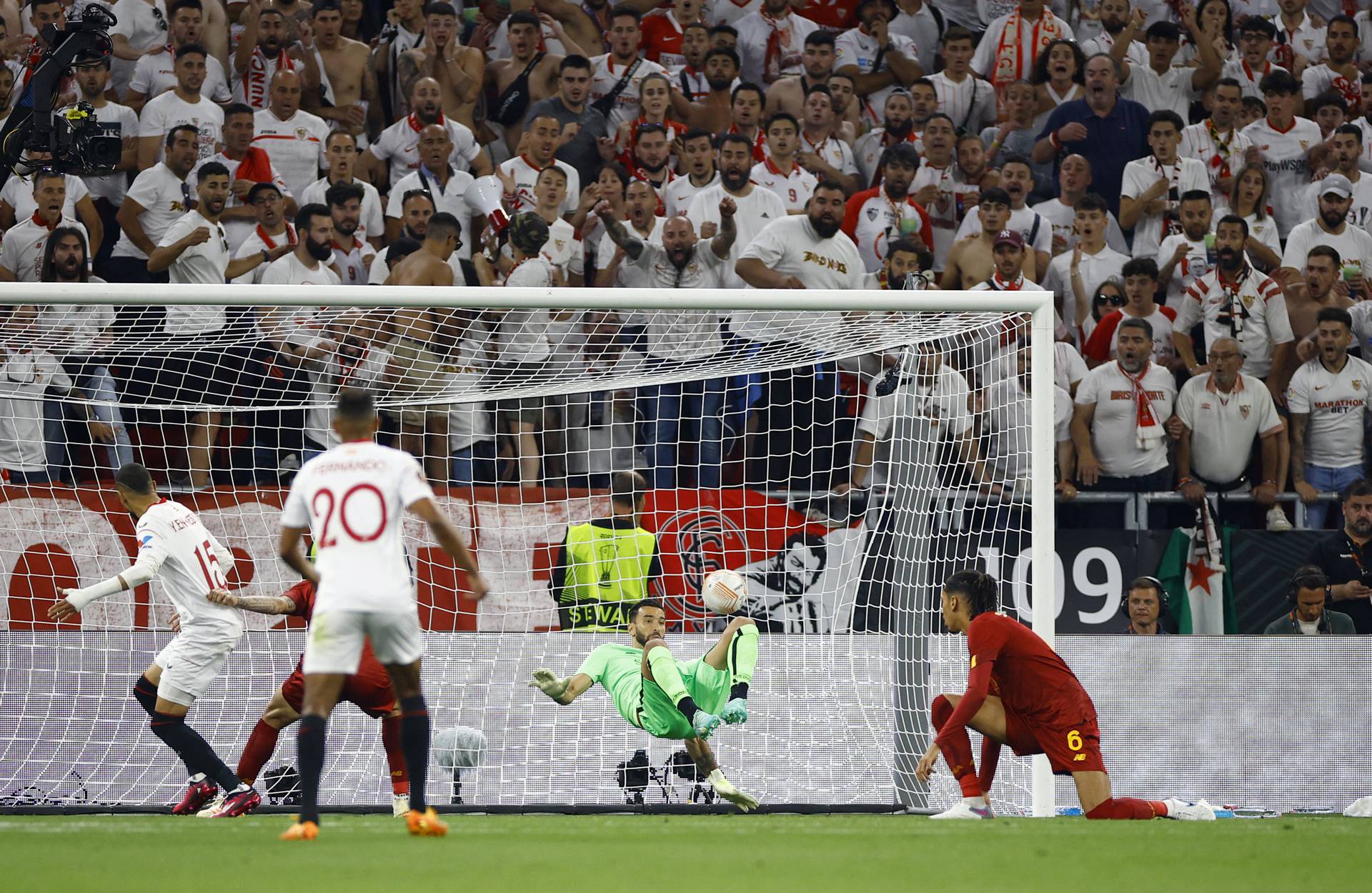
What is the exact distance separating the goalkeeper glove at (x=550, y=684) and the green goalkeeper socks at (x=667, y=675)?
0.49m

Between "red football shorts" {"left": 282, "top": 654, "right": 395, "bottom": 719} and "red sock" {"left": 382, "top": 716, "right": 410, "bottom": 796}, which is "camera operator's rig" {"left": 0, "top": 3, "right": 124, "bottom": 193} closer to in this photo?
"red football shorts" {"left": 282, "top": 654, "right": 395, "bottom": 719}

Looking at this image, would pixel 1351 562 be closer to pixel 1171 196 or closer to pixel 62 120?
pixel 1171 196

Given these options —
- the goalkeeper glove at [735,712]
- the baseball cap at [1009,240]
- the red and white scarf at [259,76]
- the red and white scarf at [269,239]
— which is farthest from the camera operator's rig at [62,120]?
the baseball cap at [1009,240]

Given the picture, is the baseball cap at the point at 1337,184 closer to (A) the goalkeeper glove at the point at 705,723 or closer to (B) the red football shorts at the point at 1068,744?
(B) the red football shorts at the point at 1068,744

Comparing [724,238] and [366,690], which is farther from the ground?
[724,238]

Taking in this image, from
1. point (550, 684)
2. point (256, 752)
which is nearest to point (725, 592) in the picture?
point (550, 684)

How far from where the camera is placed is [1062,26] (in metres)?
14.2

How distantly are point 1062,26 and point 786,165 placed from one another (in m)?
3.19

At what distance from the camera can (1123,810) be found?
8172 millimetres

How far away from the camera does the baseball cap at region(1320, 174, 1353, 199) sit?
43.5ft

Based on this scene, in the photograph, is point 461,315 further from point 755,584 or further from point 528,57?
point 528,57

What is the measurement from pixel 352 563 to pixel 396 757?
258 cm

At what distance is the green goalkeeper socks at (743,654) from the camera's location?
28.2 ft

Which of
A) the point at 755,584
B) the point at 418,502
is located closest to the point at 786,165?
the point at 755,584
